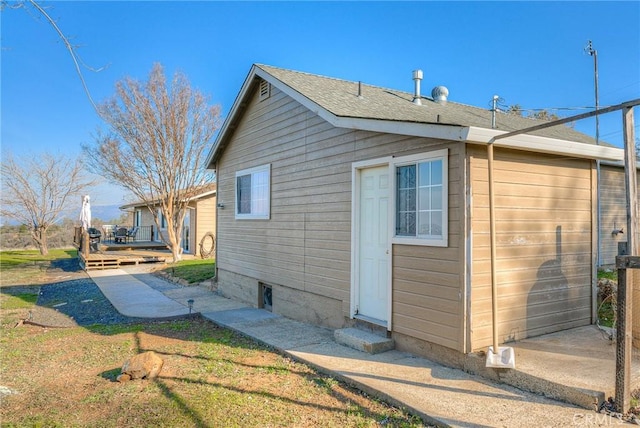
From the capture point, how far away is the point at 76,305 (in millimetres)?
9297

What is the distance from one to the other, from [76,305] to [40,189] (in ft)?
55.6

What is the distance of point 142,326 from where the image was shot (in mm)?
7141

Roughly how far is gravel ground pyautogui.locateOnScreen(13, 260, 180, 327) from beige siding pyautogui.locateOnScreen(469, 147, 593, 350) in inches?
247

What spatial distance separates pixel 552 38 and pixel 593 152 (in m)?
14.2

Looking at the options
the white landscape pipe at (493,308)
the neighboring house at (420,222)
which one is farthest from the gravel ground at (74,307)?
the white landscape pipe at (493,308)

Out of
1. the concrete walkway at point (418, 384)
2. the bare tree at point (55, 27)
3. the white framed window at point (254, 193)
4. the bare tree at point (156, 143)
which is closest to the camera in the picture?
the concrete walkway at point (418, 384)

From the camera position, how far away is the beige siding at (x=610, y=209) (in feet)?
36.2

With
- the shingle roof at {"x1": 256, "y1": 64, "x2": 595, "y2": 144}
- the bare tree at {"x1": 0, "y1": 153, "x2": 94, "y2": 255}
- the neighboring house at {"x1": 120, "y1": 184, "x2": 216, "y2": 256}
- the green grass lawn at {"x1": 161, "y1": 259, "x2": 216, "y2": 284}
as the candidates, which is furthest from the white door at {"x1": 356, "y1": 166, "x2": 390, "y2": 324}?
the bare tree at {"x1": 0, "y1": 153, "x2": 94, "y2": 255}

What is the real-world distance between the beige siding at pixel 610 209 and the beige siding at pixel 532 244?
674 centimetres

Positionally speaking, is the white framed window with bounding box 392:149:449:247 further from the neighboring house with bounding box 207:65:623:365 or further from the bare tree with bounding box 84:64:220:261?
the bare tree with bounding box 84:64:220:261

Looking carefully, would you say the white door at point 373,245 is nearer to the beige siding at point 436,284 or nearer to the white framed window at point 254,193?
the beige siding at point 436,284

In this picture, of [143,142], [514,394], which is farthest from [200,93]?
[514,394]

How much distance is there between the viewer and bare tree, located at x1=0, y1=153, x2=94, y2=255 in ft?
72.4

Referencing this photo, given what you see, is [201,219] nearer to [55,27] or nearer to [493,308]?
[55,27]
